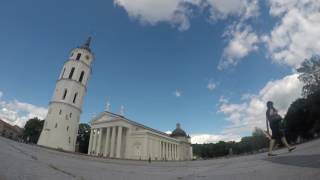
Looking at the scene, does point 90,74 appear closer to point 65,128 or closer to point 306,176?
point 65,128

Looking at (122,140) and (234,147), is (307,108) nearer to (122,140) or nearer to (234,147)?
(122,140)

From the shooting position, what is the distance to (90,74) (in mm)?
68500

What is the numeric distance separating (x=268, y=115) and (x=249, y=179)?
485 cm

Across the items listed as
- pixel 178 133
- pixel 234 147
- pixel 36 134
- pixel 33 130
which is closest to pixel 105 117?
pixel 36 134

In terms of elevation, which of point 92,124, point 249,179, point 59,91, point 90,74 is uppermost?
point 90,74

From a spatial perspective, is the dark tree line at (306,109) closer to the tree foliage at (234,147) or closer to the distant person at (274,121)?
the distant person at (274,121)

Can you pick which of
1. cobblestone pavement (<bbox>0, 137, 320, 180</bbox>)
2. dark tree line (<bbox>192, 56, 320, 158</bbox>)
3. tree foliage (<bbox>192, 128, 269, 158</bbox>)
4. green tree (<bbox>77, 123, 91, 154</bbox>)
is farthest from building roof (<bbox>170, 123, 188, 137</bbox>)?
cobblestone pavement (<bbox>0, 137, 320, 180</bbox>)

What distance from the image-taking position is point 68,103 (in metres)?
58.3

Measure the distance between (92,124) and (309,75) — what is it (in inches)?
2231

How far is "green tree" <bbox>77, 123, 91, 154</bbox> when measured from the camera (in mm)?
80750

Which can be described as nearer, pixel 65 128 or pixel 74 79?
pixel 65 128

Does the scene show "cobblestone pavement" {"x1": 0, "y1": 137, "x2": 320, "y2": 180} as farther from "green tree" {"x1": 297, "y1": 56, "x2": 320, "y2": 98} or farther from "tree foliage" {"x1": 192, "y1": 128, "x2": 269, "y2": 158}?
"tree foliage" {"x1": 192, "y1": 128, "x2": 269, "y2": 158}

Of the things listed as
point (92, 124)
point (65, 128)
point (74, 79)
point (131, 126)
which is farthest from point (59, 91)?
point (131, 126)

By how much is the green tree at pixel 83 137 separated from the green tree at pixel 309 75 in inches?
2621
